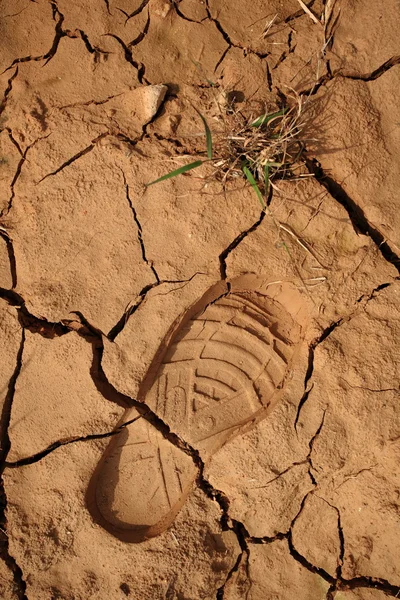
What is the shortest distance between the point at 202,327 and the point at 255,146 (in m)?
0.90

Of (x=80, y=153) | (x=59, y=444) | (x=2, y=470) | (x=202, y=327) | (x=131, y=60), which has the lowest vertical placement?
(x=2, y=470)

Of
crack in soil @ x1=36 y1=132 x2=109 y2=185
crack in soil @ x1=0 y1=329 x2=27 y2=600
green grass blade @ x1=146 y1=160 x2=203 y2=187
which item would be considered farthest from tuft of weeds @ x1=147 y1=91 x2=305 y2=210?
crack in soil @ x1=0 y1=329 x2=27 y2=600

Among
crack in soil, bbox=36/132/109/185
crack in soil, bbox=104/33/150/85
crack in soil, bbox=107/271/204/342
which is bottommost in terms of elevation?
crack in soil, bbox=107/271/204/342

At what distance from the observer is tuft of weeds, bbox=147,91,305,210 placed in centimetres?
260

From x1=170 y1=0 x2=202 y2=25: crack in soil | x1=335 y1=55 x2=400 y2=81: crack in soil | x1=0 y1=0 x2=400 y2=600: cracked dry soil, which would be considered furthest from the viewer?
x1=170 y1=0 x2=202 y2=25: crack in soil

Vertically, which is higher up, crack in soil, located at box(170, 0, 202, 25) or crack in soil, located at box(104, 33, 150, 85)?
crack in soil, located at box(170, 0, 202, 25)

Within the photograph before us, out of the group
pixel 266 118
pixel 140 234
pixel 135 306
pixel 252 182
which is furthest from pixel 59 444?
pixel 266 118

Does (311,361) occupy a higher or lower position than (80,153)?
lower

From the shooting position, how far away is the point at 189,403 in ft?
8.66

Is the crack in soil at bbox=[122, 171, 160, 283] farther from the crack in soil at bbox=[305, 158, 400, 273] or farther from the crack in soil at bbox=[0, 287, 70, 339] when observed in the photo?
the crack in soil at bbox=[305, 158, 400, 273]

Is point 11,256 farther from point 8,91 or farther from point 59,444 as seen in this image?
point 59,444

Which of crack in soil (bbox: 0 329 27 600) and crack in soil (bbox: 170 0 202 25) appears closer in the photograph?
crack in soil (bbox: 0 329 27 600)

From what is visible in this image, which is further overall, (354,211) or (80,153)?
(80,153)

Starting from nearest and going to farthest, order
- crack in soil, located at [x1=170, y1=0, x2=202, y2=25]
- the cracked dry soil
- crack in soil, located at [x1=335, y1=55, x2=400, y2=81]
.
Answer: the cracked dry soil → crack in soil, located at [x1=335, y1=55, x2=400, y2=81] → crack in soil, located at [x1=170, y1=0, x2=202, y2=25]
